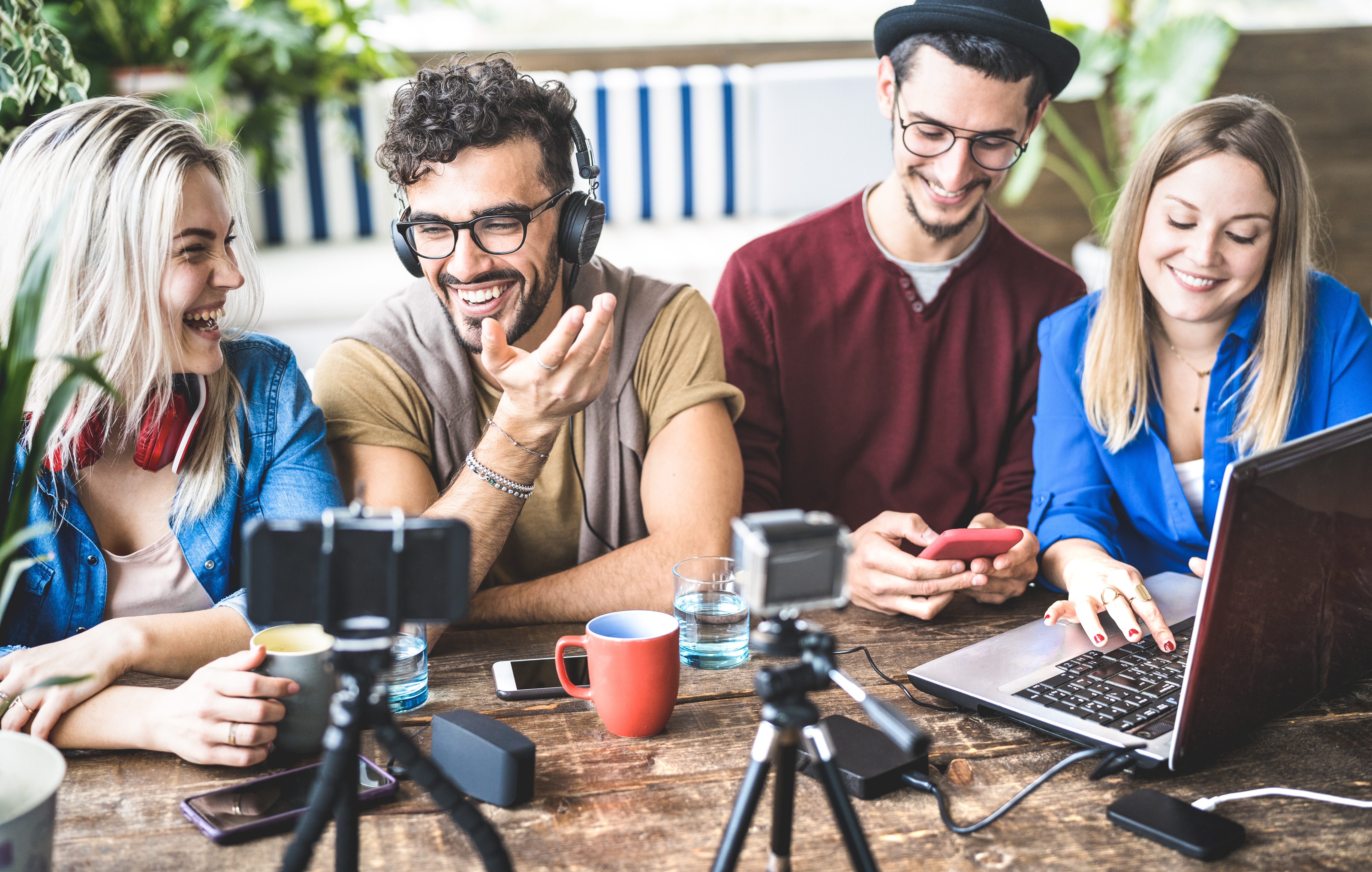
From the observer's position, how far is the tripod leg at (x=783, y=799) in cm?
70

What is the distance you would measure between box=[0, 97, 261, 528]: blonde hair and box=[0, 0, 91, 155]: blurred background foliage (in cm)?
38

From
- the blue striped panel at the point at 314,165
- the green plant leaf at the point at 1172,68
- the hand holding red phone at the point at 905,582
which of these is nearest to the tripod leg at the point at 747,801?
the hand holding red phone at the point at 905,582

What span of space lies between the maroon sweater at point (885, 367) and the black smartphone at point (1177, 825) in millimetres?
1130

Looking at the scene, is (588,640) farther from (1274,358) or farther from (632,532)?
(1274,358)

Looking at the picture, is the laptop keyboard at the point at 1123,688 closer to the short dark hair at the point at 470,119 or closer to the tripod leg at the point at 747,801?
the tripod leg at the point at 747,801

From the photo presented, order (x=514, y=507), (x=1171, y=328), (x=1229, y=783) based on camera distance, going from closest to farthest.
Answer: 1. (x=1229, y=783)
2. (x=514, y=507)
3. (x=1171, y=328)

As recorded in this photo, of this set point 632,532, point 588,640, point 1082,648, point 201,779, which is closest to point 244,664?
point 201,779

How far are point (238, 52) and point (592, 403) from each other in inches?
113

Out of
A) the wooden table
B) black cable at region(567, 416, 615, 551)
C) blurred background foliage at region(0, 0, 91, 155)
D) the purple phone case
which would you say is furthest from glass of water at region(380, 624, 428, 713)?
blurred background foliage at region(0, 0, 91, 155)

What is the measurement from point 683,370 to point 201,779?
90 centimetres

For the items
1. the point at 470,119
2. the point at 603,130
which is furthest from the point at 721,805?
the point at 603,130

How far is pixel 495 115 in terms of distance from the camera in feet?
4.91

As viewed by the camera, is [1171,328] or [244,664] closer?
[244,664]

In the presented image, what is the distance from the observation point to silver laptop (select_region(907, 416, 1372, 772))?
92 centimetres
